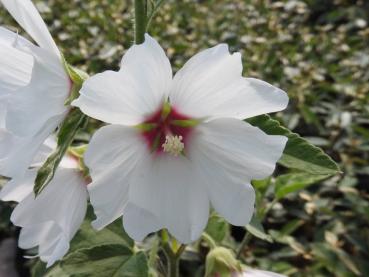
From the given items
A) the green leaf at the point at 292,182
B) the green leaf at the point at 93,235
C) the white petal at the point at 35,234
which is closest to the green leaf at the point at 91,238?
the green leaf at the point at 93,235

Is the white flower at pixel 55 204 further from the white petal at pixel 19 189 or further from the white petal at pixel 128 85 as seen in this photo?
the white petal at pixel 128 85

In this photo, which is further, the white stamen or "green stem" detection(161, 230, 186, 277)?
"green stem" detection(161, 230, 186, 277)

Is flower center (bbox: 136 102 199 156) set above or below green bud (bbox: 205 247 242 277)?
above

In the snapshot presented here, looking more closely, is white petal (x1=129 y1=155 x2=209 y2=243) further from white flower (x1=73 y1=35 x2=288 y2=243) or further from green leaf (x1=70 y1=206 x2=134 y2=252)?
green leaf (x1=70 y1=206 x2=134 y2=252)

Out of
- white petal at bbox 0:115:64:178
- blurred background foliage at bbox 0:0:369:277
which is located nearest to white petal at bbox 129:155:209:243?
white petal at bbox 0:115:64:178

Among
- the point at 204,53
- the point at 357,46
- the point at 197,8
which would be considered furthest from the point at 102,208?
the point at 197,8

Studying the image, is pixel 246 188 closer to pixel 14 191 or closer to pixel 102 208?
pixel 102 208
